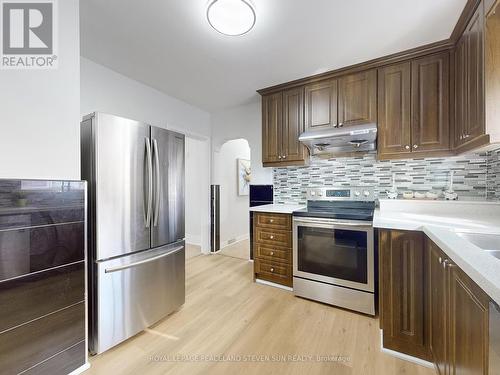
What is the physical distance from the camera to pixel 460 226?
135cm

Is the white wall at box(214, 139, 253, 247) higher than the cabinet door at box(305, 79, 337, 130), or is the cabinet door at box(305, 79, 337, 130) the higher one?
the cabinet door at box(305, 79, 337, 130)

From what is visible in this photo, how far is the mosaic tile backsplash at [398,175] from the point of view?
201 cm

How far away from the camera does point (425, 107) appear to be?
6.62 feet

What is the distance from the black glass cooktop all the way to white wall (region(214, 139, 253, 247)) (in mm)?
1870

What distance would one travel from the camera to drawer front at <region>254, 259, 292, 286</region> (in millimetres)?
2479

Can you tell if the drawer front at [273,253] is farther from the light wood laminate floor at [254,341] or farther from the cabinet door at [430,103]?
the cabinet door at [430,103]

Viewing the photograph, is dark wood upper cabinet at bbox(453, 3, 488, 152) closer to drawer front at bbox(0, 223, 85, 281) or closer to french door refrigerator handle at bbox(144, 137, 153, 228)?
french door refrigerator handle at bbox(144, 137, 153, 228)

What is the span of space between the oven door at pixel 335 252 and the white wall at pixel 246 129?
1.17m

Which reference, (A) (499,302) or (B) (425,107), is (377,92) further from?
(A) (499,302)

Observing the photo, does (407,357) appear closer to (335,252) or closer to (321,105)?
(335,252)

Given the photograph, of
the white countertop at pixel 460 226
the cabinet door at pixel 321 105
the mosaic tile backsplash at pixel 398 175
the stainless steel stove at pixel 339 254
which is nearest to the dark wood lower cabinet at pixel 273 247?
the stainless steel stove at pixel 339 254

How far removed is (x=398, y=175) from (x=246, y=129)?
7.14ft

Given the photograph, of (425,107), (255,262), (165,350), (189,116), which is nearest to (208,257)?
(255,262)

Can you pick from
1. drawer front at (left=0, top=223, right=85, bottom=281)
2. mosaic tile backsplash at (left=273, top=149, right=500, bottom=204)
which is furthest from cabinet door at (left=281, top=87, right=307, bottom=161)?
drawer front at (left=0, top=223, right=85, bottom=281)
